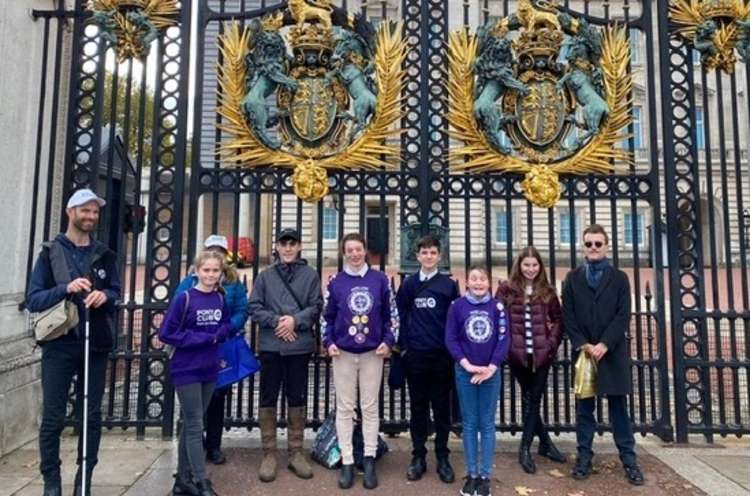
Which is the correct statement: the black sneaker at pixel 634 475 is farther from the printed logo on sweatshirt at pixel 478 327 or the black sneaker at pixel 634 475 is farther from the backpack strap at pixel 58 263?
the backpack strap at pixel 58 263

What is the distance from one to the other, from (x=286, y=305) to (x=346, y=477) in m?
1.52

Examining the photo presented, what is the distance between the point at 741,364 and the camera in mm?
5508

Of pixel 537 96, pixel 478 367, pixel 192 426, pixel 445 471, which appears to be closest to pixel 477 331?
pixel 478 367

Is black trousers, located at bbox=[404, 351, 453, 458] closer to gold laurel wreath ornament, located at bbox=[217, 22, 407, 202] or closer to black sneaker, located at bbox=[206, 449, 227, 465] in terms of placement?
black sneaker, located at bbox=[206, 449, 227, 465]

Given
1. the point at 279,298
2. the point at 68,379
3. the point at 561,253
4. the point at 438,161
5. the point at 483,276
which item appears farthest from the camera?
the point at 561,253

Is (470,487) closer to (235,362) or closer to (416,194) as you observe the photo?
(235,362)

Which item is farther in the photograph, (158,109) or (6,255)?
(158,109)

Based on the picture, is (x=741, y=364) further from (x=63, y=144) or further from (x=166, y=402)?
(x=63, y=144)

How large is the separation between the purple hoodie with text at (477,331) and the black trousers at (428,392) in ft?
0.83

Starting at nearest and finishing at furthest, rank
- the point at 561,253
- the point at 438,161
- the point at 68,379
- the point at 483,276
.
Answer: the point at 68,379, the point at 483,276, the point at 438,161, the point at 561,253

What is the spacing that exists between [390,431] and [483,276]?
2.14 m

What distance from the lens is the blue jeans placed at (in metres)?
4.16

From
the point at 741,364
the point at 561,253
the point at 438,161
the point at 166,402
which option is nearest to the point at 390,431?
the point at 166,402

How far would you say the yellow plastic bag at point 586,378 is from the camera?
14.9 ft
